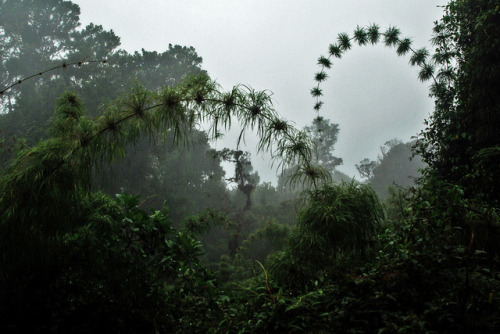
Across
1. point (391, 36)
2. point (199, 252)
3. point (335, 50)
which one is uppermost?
point (391, 36)

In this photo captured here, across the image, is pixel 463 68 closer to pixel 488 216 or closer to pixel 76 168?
pixel 488 216

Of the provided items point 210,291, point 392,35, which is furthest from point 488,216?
point 392,35

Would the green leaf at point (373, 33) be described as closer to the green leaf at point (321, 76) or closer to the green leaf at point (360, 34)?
the green leaf at point (360, 34)

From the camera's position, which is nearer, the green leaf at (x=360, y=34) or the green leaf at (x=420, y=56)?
the green leaf at (x=360, y=34)

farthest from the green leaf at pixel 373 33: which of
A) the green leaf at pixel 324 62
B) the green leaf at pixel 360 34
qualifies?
the green leaf at pixel 324 62

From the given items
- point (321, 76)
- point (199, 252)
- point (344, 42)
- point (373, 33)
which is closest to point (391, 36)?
point (373, 33)

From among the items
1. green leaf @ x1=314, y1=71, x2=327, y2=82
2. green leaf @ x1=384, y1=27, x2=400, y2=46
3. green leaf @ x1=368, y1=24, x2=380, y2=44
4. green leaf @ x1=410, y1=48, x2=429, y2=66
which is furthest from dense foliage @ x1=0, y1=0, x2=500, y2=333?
green leaf @ x1=410, y1=48, x2=429, y2=66

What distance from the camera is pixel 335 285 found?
1.51 meters

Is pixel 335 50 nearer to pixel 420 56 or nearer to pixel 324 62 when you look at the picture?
pixel 324 62

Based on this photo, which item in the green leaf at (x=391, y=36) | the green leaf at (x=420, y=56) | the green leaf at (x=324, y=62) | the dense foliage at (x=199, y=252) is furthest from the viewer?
the green leaf at (x=420, y=56)

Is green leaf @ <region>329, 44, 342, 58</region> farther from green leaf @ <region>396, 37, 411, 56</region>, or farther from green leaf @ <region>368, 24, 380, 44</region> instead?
green leaf @ <region>396, 37, 411, 56</region>

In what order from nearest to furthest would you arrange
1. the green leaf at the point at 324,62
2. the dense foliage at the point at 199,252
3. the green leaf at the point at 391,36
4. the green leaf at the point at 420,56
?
the dense foliage at the point at 199,252 < the green leaf at the point at 324,62 < the green leaf at the point at 391,36 < the green leaf at the point at 420,56

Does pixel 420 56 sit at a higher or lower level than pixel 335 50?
higher

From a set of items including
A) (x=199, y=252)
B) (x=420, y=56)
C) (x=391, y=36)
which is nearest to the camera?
(x=199, y=252)
